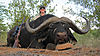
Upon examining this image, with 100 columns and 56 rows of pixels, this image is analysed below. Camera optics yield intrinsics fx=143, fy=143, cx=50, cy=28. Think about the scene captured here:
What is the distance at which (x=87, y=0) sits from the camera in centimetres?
1048

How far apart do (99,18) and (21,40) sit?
215 inches

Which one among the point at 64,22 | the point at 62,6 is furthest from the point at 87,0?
the point at 64,22

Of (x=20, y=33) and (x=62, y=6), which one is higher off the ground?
(x=62, y=6)

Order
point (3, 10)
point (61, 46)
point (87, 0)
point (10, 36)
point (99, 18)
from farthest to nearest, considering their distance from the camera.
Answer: point (3, 10)
point (87, 0)
point (99, 18)
point (10, 36)
point (61, 46)

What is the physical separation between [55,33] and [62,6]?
7.75 m

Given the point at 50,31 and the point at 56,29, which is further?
the point at 50,31

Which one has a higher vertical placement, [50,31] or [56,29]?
[56,29]

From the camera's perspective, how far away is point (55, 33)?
5.26m

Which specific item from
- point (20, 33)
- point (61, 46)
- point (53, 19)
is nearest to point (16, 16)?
point (20, 33)

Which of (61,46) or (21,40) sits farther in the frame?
(21,40)

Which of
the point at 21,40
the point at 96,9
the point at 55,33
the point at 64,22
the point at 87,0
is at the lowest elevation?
the point at 21,40

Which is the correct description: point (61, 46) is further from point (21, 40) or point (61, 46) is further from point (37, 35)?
point (21, 40)

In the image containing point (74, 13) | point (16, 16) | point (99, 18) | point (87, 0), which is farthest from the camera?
point (16, 16)

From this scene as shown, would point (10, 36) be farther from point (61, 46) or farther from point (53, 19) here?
point (61, 46)
